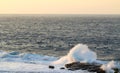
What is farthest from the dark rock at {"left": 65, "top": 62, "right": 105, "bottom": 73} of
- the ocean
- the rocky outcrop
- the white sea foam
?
the ocean

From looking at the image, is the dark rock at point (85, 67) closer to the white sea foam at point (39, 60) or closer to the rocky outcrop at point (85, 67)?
the rocky outcrop at point (85, 67)

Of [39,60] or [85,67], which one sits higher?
[85,67]

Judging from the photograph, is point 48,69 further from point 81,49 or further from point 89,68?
point 81,49

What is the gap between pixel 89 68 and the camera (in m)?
A: 33.3

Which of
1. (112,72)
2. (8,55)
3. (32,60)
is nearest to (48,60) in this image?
(32,60)

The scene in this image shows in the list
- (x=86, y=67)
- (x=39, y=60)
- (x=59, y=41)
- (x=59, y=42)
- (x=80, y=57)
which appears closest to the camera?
(x=86, y=67)

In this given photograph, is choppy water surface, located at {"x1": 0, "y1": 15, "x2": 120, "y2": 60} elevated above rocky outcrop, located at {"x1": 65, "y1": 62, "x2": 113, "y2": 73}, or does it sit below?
below

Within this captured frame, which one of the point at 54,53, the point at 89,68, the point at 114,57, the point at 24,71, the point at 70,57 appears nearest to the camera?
the point at 24,71

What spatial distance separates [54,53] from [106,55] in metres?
7.19

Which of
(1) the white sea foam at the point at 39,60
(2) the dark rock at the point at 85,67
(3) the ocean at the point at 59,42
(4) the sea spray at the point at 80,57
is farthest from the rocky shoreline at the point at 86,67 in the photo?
(3) the ocean at the point at 59,42

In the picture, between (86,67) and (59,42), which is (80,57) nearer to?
(86,67)

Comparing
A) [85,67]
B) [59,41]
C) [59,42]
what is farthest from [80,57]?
[59,41]

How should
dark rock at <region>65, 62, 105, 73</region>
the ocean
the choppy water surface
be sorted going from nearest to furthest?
dark rock at <region>65, 62, 105, 73</region> → the ocean → the choppy water surface

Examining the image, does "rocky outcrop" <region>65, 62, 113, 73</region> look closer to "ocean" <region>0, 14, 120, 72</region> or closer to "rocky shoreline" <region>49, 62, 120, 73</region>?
"rocky shoreline" <region>49, 62, 120, 73</region>
